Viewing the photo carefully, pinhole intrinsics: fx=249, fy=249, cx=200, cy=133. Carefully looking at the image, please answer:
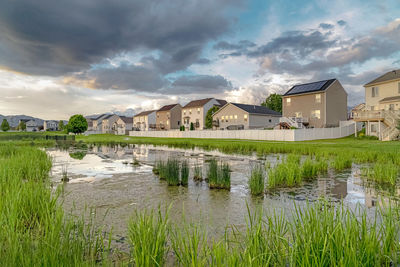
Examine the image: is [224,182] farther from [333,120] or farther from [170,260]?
[333,120]

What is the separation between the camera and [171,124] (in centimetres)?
7669

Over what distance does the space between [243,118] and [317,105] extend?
572 inches

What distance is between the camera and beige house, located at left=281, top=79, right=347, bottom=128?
40219 mm

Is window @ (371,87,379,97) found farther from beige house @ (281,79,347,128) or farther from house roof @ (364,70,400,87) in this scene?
beige house @ (281,79,347,128)

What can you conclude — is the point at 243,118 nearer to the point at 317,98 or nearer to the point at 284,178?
the point at 317,98

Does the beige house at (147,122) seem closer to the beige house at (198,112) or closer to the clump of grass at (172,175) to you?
the beige house at (198,112)

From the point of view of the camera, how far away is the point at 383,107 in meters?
34.5

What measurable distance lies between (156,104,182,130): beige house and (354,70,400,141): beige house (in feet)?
169

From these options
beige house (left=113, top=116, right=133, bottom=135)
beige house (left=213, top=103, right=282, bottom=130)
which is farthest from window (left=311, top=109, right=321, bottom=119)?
beige house (left=113, top=116, right=133, bottom=135)

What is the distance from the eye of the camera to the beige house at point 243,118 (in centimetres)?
5044

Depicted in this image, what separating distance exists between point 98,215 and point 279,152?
16.8 m

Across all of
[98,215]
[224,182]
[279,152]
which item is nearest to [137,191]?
[98,215]

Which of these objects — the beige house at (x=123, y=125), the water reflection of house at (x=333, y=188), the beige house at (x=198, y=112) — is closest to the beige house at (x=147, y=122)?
the beige house at (x=123, y=125)

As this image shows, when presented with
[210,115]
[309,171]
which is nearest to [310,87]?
[210,115]
